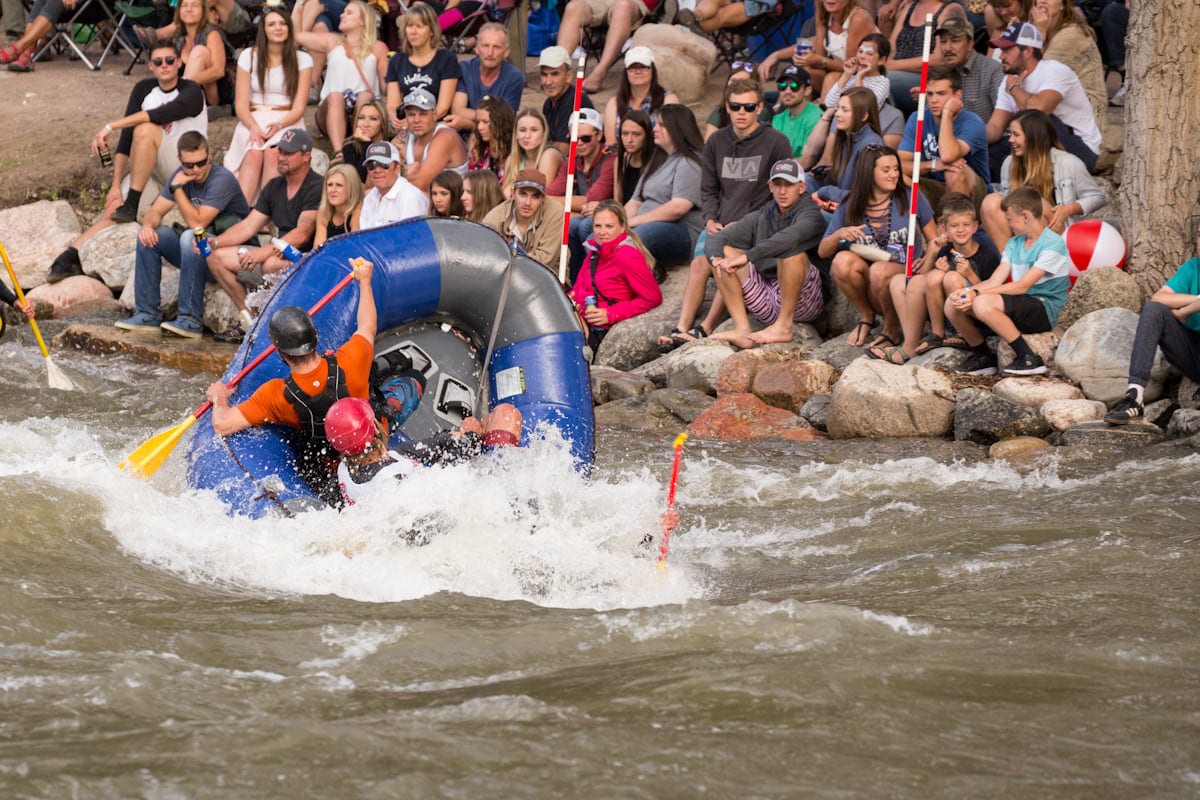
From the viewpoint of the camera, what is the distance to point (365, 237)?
7262 millimetres

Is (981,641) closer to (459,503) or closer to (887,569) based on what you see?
(887,569)

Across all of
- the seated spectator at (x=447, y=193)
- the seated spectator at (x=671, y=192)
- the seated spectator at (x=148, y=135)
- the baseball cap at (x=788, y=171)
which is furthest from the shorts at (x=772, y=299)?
the seated spectator at (x=148, y=135)

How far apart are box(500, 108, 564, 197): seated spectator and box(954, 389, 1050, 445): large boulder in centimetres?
377

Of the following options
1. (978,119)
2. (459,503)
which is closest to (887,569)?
(459,503)

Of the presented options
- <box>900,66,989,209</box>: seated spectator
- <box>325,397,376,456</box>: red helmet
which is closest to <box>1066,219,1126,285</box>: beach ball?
<box>900,66,989,209</box>: seated spectator

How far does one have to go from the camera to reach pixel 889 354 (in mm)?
9125

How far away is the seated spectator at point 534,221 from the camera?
10.2 metres

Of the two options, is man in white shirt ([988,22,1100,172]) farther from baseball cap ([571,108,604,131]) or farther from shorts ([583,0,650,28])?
shorts ([583,0,650,28])

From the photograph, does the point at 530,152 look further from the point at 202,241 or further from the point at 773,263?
the point at 202,241

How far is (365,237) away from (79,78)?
9218 mm

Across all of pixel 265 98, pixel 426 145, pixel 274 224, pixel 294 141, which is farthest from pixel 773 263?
pixel 265 98

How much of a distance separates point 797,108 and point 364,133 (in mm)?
3263

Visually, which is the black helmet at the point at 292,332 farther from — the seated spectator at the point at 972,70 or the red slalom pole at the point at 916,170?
the seated spectator at the point at 972,70

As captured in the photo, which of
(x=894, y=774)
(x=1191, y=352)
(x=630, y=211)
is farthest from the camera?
(x=630, y=211)
